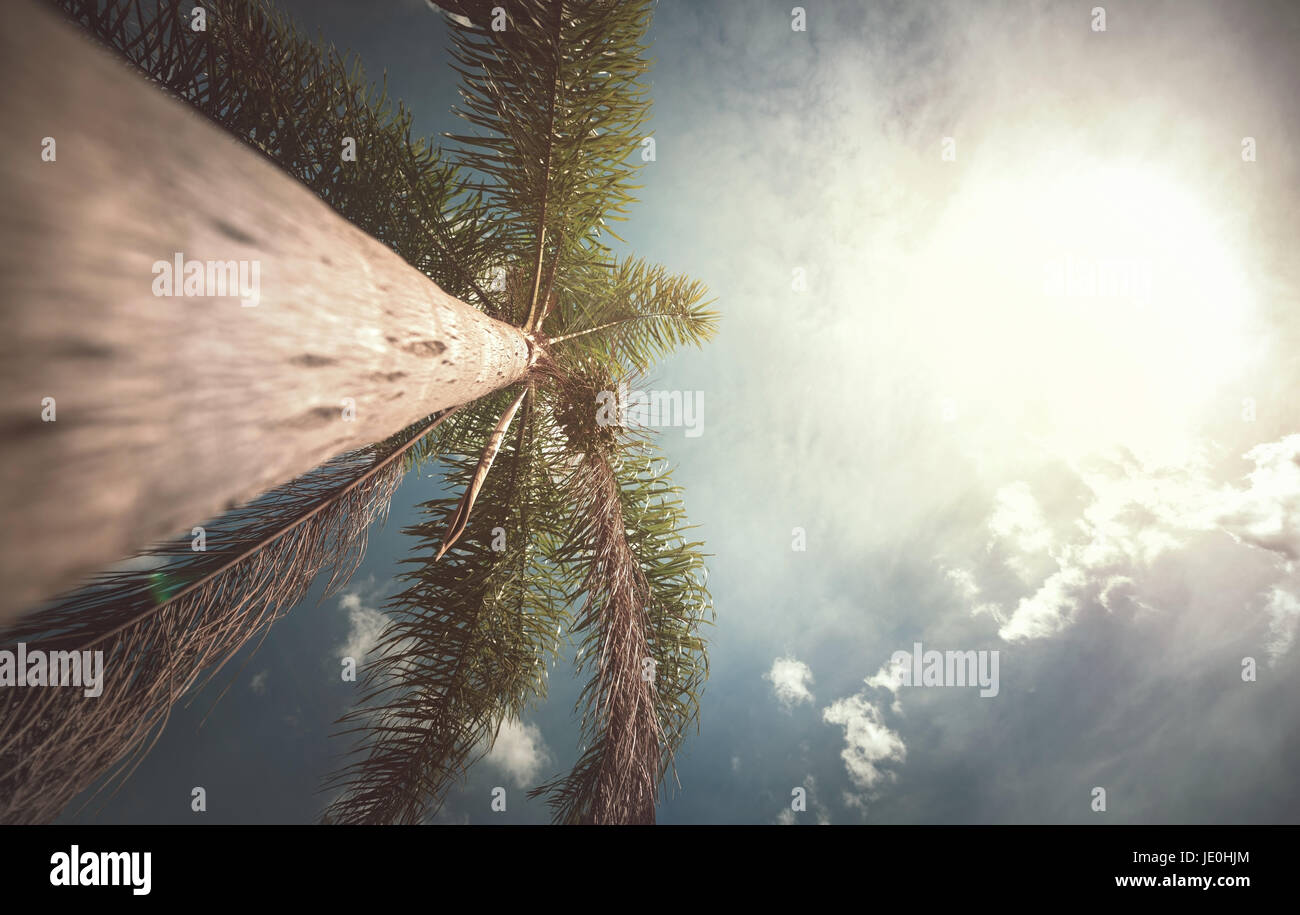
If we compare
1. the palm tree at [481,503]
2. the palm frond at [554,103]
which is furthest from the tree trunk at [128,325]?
the palm frond at [554,103]

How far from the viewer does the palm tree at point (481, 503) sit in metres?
1.68

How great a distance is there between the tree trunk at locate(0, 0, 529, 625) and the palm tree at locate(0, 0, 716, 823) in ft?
2.83

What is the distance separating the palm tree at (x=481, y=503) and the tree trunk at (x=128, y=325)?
2.83 ft

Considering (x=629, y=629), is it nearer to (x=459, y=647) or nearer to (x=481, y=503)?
(x=459, y=647)

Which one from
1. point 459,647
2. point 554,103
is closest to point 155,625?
point 459,647

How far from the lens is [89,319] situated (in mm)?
385

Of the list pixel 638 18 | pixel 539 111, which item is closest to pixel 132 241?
pixel 539 111

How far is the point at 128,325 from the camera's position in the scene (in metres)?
0.42

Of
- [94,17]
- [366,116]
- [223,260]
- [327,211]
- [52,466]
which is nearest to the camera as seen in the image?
[52,466]

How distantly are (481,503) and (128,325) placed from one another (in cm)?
239

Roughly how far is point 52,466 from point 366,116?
2.85 meters

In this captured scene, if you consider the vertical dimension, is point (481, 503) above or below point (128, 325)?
below

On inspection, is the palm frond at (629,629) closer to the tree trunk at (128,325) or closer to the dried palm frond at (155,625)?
Answer: the dried palm frond at (155,625)

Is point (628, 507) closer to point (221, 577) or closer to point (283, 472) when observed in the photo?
point (221, 577)
